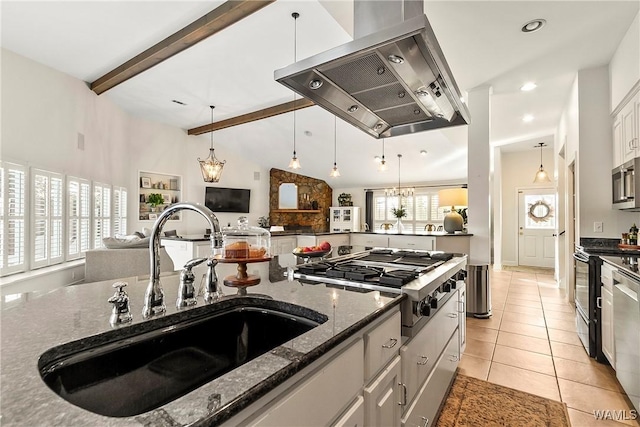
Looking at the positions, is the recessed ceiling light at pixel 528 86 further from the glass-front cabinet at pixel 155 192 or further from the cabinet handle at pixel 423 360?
the glass-front cabinet at pixel 155 192

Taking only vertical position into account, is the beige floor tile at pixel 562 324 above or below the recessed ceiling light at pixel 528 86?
below

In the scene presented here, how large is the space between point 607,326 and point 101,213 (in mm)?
6284

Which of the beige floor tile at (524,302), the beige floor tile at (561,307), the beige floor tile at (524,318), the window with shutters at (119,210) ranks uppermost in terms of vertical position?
the window with shutters at (119,210)

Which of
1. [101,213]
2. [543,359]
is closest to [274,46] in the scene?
[101,213]

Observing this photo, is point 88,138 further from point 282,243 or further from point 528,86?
point 528,86

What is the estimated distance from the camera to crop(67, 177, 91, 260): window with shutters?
164 inches

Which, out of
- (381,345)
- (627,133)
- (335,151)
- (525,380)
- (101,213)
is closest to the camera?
(381,345)

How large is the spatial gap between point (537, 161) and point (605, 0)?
6.07m

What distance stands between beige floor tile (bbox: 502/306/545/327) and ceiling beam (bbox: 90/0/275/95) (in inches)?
169

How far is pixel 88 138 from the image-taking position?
4.55 m

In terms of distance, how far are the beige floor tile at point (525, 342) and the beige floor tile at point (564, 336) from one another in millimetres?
163

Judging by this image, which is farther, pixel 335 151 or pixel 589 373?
pixel 335 151

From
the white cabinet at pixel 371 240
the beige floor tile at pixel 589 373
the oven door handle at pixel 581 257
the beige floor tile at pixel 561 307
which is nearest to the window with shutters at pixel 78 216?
the white cabinet at pixel 371 240

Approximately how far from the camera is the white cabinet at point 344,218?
10188 millimetres
